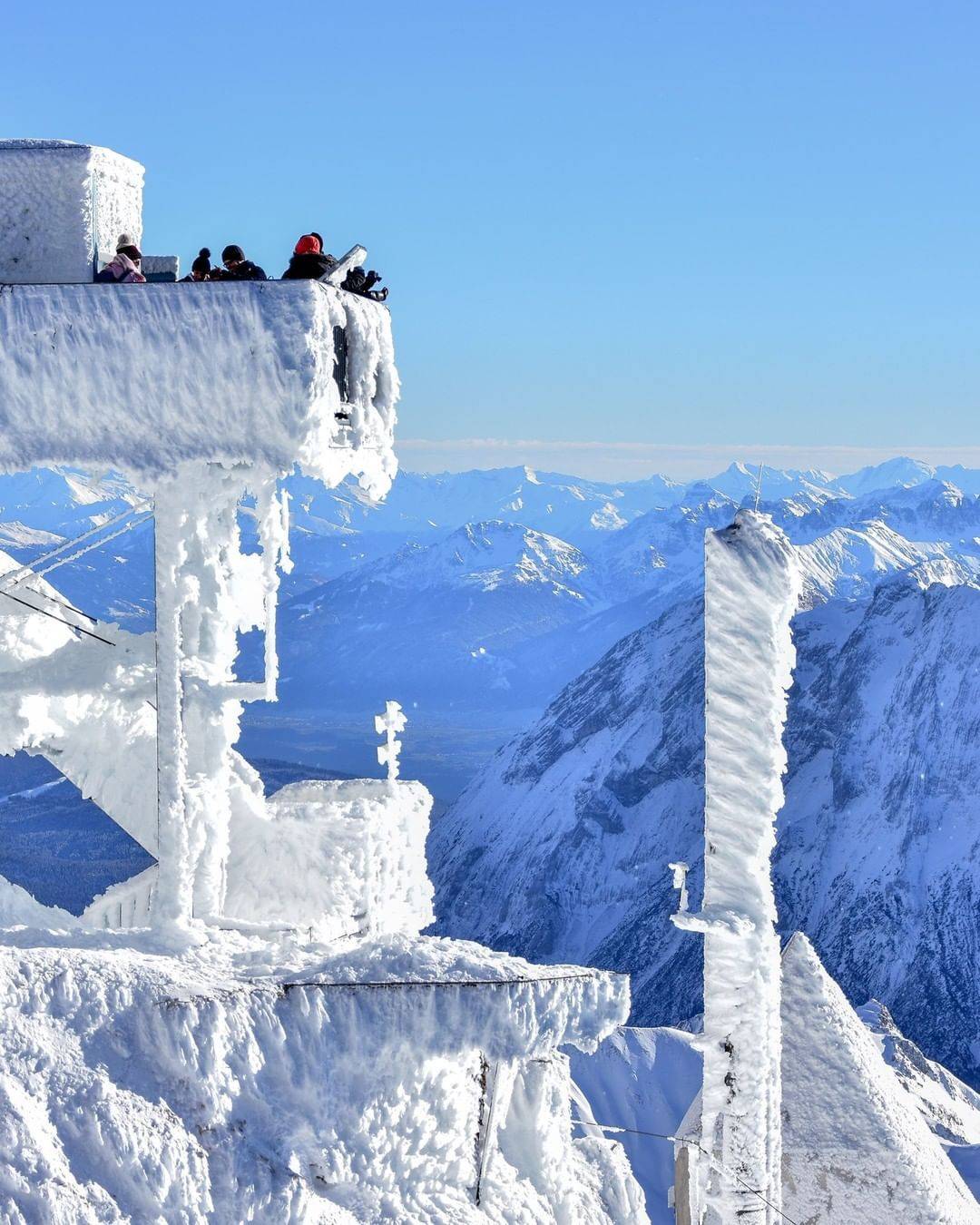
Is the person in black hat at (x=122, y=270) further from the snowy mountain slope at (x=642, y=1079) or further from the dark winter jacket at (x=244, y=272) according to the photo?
the snowy mountain slope at (x=642, y=1079)

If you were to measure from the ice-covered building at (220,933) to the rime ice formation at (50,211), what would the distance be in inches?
1.1

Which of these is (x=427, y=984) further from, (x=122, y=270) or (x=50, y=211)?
(x=50, y=211)

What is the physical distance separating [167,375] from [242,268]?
1678 mm

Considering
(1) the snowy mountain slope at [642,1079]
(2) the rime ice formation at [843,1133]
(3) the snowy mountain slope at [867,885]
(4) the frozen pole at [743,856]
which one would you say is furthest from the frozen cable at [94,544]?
(3) the snowy mountain slope at [867,885]

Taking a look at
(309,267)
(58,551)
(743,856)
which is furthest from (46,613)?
(743,856)

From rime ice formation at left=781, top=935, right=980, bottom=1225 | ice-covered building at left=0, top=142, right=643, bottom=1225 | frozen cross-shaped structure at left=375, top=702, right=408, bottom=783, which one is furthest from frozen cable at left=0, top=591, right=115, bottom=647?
rime ice formation at left=781, top=935, right=980, bottom=1225

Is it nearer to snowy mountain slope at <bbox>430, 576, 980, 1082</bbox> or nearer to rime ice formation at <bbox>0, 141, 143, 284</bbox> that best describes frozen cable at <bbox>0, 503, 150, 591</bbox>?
rime ice formation at <bbox>0, 141, 143, 284</bbox>

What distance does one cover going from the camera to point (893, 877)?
6831 inches

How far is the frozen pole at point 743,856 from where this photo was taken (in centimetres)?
1452

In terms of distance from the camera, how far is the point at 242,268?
1623 centimetres

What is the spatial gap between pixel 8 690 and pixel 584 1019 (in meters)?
8.36

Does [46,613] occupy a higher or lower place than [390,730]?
higher

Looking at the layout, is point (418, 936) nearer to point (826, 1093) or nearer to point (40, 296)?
point (40, 296)

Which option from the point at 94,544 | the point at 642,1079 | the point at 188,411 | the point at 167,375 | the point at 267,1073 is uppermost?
the point at 167,375
